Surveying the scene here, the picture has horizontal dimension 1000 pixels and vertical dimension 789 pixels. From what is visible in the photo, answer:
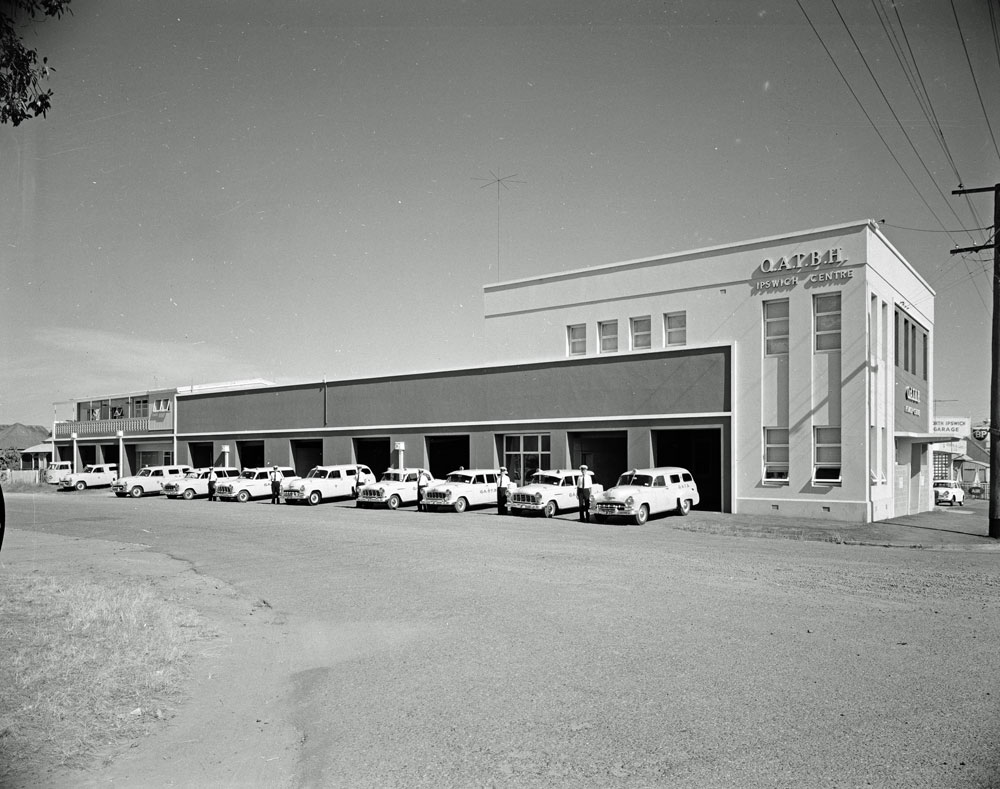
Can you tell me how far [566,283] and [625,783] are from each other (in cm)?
3309

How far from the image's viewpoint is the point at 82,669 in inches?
295

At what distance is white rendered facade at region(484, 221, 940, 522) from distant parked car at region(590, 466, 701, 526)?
278cm

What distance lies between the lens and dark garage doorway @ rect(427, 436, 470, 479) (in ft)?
132

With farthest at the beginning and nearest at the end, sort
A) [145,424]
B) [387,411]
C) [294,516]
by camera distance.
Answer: [145,424], [387,411], [294,516]

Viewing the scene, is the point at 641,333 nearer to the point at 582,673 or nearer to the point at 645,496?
the point at 645,496

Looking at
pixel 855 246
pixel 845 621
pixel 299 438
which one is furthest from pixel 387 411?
pixel 845 621

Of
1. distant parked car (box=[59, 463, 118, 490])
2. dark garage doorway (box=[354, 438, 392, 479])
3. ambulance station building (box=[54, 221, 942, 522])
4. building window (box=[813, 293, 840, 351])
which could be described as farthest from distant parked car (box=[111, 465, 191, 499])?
building window (box=[813, 293, 840, 351])

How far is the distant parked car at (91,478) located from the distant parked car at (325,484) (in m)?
A: 21.5

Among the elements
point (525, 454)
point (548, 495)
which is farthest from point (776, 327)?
point (525, 454)

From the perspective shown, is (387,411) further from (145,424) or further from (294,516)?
(145,424)

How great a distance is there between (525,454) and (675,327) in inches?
336

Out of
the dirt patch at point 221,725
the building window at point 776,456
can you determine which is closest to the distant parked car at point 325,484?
the building window at point 776,456

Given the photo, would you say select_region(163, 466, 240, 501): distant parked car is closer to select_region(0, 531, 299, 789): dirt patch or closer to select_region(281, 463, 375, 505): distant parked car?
select_region(281, 463, 375, 505): distant parked car

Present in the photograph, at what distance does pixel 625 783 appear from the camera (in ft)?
16.9
